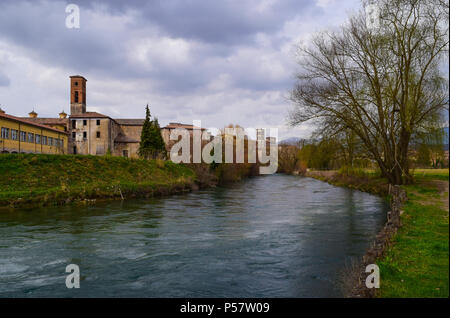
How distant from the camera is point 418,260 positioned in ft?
20.6

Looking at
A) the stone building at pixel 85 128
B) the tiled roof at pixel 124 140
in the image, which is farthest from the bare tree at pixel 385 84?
the tiled roof at pixel 124 140

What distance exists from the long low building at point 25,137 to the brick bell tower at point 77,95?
1375 centimetres

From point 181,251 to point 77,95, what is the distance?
201 ft

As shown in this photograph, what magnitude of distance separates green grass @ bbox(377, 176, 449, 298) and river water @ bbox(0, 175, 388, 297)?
1.16 metres

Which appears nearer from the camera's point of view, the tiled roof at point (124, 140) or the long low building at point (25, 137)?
the long low building at point (25, 137)

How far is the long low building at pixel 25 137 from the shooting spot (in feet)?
112

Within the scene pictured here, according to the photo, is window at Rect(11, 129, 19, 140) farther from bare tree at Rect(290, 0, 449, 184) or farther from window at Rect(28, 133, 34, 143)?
bare tree at Rect(290, 0, 449, 184)

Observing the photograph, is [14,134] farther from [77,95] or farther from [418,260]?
[418,260]

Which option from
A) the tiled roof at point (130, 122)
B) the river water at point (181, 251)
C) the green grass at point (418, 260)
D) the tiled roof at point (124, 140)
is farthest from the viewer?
the tiled roof at point (130, 122)

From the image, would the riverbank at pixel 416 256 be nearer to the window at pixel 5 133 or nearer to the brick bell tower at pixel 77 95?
the window at pixel 5 133

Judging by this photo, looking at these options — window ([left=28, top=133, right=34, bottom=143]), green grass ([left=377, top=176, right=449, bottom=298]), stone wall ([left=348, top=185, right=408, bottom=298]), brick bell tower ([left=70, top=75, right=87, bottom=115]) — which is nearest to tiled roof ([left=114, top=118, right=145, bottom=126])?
brick bell tower ([left=70, top=75, right=87, bottom=115])

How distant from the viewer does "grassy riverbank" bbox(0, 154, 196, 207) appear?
18.5 metres

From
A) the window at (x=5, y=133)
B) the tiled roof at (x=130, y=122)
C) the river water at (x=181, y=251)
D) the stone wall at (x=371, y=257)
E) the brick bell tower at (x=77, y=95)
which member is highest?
the brick bell tower at (x=77, y=95)

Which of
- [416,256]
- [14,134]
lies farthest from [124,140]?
[416,256]
